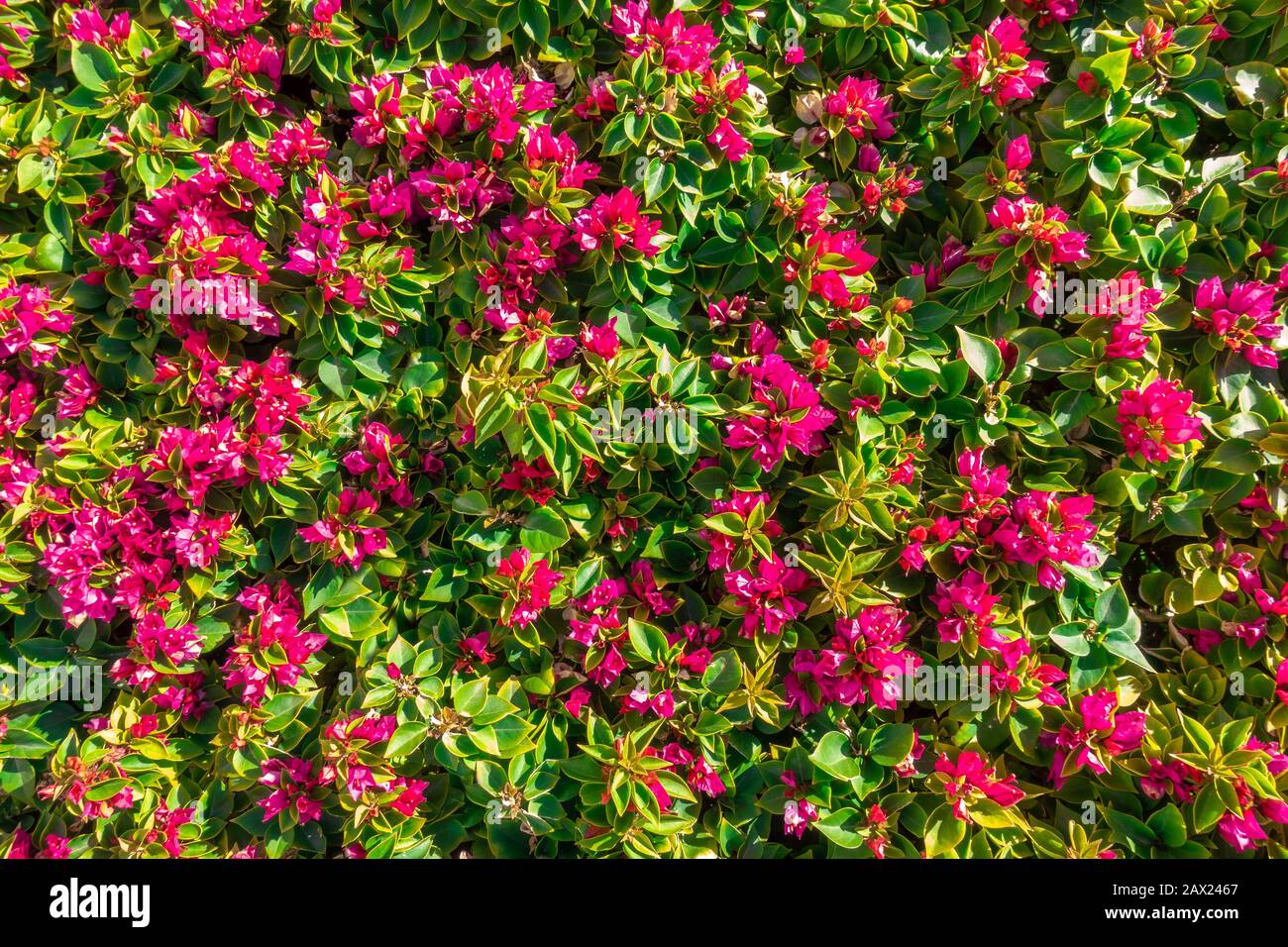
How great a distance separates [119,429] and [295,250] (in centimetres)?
85

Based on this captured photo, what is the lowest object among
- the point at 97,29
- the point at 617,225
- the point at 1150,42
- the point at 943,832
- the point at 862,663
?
the point at 943,832

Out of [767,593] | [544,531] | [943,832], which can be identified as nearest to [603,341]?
[544,531]

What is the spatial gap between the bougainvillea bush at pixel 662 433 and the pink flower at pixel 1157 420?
0.01 meters

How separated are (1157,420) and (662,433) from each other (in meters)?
1.38

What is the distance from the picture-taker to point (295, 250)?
7.01 ft

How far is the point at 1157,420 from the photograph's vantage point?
6.72ft

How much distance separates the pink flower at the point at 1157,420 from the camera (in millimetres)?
2025

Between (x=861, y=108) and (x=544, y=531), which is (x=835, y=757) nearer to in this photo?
(x=544, y=531)

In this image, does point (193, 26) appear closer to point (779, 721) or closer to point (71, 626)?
point (71, 626)

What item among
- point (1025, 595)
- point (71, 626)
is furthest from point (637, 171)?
point (71, 626)

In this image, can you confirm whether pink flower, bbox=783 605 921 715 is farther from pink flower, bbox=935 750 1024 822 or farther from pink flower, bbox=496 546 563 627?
pink flower, bbox=496 546 563 627

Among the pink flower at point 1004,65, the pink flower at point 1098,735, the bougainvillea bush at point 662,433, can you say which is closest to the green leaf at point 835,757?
the bougainvillea bush at point 662,433

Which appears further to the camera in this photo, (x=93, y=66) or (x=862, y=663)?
(x=93, y=66)

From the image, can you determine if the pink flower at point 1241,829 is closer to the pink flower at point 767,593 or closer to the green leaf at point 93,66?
the pink flower at point 767,593
